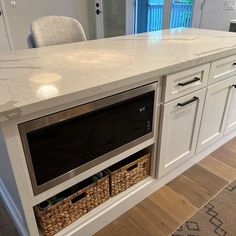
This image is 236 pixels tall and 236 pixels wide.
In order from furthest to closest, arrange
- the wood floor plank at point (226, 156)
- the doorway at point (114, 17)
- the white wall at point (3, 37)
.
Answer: the doorway at point (114, 17) → the white wall at point (3, 37) → the wood floor plank at point (226, 156)

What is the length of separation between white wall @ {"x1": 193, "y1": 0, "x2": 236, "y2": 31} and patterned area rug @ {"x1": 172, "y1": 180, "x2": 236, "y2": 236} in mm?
2629

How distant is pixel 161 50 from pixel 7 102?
1.05 metres

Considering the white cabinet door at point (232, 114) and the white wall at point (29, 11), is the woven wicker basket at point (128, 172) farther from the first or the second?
the white wall at point (29, 11)

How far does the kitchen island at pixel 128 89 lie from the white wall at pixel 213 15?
1540 mm

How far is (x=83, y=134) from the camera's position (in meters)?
1.08

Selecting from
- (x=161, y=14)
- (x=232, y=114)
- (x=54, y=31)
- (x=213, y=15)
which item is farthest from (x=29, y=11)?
(x=232, y=114)

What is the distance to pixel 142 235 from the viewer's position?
1.38 metres

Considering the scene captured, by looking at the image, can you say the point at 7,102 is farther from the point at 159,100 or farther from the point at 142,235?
the point at 142,235

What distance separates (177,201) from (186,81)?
83 cm

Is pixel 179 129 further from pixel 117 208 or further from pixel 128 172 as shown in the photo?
pixel 117 208

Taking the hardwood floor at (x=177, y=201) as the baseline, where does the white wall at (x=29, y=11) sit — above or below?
above

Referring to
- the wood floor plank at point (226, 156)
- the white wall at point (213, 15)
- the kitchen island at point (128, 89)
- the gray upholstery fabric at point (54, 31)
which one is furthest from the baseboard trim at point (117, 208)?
the white wall at point (213, 15)

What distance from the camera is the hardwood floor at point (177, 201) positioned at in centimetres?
142

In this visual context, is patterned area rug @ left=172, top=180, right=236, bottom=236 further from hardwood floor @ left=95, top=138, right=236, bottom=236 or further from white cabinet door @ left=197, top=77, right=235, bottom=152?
white cabinet door @ left=197, top=77, right=235, bottom=152
